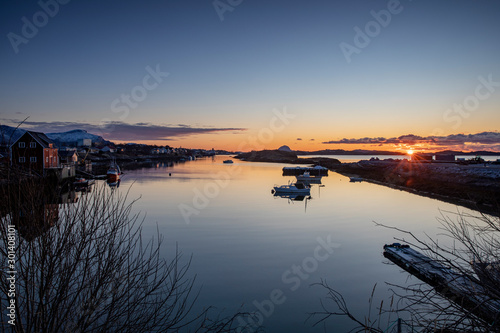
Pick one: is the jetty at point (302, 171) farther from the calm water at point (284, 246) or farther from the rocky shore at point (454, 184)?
the calm water at point (284, 246)

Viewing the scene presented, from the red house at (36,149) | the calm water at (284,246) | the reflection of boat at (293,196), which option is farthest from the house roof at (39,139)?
the reflection of boat at (293,196)

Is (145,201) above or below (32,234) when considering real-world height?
below

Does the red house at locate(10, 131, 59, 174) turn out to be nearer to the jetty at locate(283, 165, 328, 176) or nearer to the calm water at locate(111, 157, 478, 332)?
the calm water at locate(111, 157, 478, 332)

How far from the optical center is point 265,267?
1491cm

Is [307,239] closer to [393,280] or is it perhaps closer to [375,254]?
[375,254]

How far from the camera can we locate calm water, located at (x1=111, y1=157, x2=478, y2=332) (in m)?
11.7

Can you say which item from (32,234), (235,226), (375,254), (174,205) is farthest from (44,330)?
(174,205)

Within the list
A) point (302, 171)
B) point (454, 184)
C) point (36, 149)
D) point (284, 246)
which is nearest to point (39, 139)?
point (36, 149)

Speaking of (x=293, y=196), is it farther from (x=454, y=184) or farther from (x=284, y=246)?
(x=454, y=184)

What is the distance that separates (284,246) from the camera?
60.5 ft

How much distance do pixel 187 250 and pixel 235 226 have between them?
21.2ft

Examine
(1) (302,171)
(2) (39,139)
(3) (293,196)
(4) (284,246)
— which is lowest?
(3) (293,196)

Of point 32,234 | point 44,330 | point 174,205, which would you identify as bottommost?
point 174,205

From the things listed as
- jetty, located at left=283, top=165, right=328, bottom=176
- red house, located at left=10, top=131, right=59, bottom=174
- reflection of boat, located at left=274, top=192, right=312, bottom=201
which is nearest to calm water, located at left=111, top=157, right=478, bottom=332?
reflection of boat, located at left=274, top=192, right=312, bottom=201
